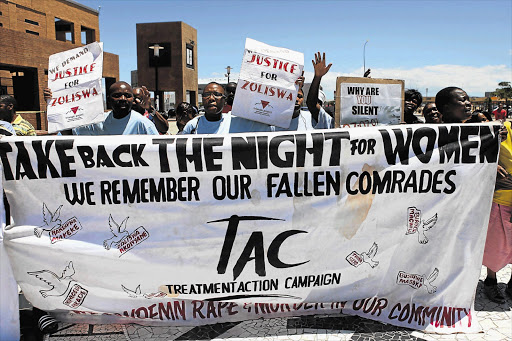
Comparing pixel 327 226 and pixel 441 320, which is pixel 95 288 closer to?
pixel 327 226

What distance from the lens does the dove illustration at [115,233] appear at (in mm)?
2748

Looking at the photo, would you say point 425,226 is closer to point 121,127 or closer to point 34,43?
point 121,127

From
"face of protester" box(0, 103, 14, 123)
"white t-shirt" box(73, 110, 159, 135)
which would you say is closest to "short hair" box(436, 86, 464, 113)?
"white t-shirt" box(73, 110, 159, 135)

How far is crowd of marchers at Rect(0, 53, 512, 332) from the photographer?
125 inches

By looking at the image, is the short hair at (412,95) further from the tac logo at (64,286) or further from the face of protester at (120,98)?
the tac logo at (64,286)

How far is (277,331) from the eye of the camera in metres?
2.77

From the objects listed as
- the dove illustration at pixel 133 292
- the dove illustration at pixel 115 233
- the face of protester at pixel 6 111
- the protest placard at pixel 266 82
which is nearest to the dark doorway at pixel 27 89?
the face of protester at pixel 6 111

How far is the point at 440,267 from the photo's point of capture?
9.48 ft

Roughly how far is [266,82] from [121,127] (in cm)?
145

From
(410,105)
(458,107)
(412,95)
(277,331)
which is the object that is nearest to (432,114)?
(410,105)

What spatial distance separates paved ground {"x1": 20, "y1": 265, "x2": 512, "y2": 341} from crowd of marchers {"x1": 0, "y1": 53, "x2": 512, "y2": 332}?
0.18 meters

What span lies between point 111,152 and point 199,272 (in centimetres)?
106

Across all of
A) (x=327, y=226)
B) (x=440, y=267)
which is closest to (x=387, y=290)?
(x=440, y=267)

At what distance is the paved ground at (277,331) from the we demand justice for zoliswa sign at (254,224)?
7cm
